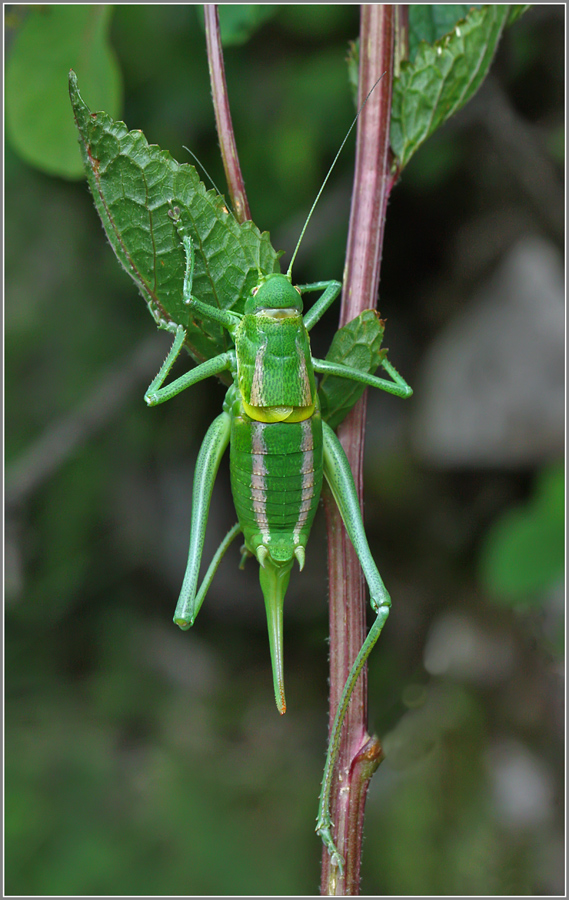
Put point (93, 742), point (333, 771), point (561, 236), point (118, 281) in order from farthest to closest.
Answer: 1. point (93, 742)
2. point (118, 281)
3. point (561, 236)
4. point (333, 771)

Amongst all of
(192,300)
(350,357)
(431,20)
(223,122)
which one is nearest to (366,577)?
(350,357)

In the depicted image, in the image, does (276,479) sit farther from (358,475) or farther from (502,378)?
(502,378)

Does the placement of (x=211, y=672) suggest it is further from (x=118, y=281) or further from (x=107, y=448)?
(x=118, y=281)

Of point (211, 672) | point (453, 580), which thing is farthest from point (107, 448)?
point (453, 580)

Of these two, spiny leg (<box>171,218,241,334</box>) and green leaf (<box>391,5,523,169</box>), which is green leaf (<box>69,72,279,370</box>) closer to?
spiny leg (<box>171,218,241,334</box>)

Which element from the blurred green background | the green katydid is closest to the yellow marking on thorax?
the green katydid

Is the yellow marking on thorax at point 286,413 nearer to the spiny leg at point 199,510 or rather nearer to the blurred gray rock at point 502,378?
the spiny leg at point 199,510
